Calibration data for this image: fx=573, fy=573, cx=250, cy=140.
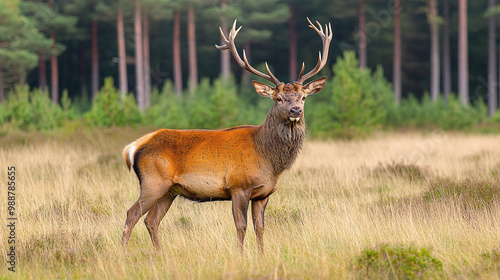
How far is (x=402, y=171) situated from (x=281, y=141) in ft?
13.9

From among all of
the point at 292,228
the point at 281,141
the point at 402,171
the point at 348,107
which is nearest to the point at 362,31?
the point at 348,107

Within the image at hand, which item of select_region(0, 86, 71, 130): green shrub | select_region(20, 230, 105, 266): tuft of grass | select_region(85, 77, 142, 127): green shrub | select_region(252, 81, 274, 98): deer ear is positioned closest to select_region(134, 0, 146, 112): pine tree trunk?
select_region(0, 86, 71, 130): green shrub

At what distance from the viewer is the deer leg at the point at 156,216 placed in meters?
5.46

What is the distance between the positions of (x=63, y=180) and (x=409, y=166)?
5.33 meters

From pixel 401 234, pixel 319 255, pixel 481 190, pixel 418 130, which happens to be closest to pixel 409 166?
pixel 481 190

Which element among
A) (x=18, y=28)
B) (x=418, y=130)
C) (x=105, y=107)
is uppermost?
(x=18, y=28)

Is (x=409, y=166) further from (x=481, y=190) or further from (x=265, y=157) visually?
(x=265, y=157)

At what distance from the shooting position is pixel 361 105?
17.6 m

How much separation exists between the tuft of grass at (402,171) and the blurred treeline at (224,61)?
689 cm

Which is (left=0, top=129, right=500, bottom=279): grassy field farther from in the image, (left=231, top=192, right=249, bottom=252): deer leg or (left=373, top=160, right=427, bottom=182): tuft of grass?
(left=231, top=192, right=249, bottom=252): deer leg

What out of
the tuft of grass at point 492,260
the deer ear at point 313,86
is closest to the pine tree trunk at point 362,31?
the deer ear at point 313,86

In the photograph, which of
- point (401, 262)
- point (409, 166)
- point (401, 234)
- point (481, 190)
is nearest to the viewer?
point (401, 262)

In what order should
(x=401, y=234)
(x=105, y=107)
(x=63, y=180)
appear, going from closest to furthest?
(x=401, y=234) < (x=63, y=180) < (x=105, y=107)

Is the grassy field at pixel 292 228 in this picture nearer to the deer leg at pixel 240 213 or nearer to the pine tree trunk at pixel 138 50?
the deer leg at pixel 240 213
